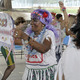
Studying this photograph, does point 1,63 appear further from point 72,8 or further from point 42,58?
point 72,8

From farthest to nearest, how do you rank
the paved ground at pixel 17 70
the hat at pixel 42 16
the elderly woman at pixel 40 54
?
1. the paved ground at pixel 17 70
2. the hat at pixel 42 16
3. the elderly woman at pixel 40 54

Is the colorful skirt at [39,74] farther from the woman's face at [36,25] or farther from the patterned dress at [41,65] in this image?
the woman's face at [36,25]

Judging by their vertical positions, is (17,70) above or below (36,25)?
below

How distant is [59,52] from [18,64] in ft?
7.23

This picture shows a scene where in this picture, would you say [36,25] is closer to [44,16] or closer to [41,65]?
[44,16]

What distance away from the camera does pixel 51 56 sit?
3051 mm

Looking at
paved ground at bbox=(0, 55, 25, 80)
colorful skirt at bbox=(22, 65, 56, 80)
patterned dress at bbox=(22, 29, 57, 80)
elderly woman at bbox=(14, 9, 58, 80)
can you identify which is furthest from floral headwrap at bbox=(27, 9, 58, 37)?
paved ground at bbox=(0, 55, 25, 80)

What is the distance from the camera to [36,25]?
3.06 m

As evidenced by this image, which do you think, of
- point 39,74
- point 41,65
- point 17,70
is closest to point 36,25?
point 41,65

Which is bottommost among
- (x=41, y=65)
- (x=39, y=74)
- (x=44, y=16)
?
(x=39, y=74)

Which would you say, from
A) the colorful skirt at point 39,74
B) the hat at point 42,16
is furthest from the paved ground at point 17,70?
the hat at point 42,16

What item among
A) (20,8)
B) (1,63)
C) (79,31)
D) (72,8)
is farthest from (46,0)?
(79,31)

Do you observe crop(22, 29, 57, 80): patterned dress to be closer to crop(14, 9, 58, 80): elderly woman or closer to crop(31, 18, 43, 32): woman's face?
crop(14, 9, 58, 80): elderly woman

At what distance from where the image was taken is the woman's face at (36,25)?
9.99 ft
